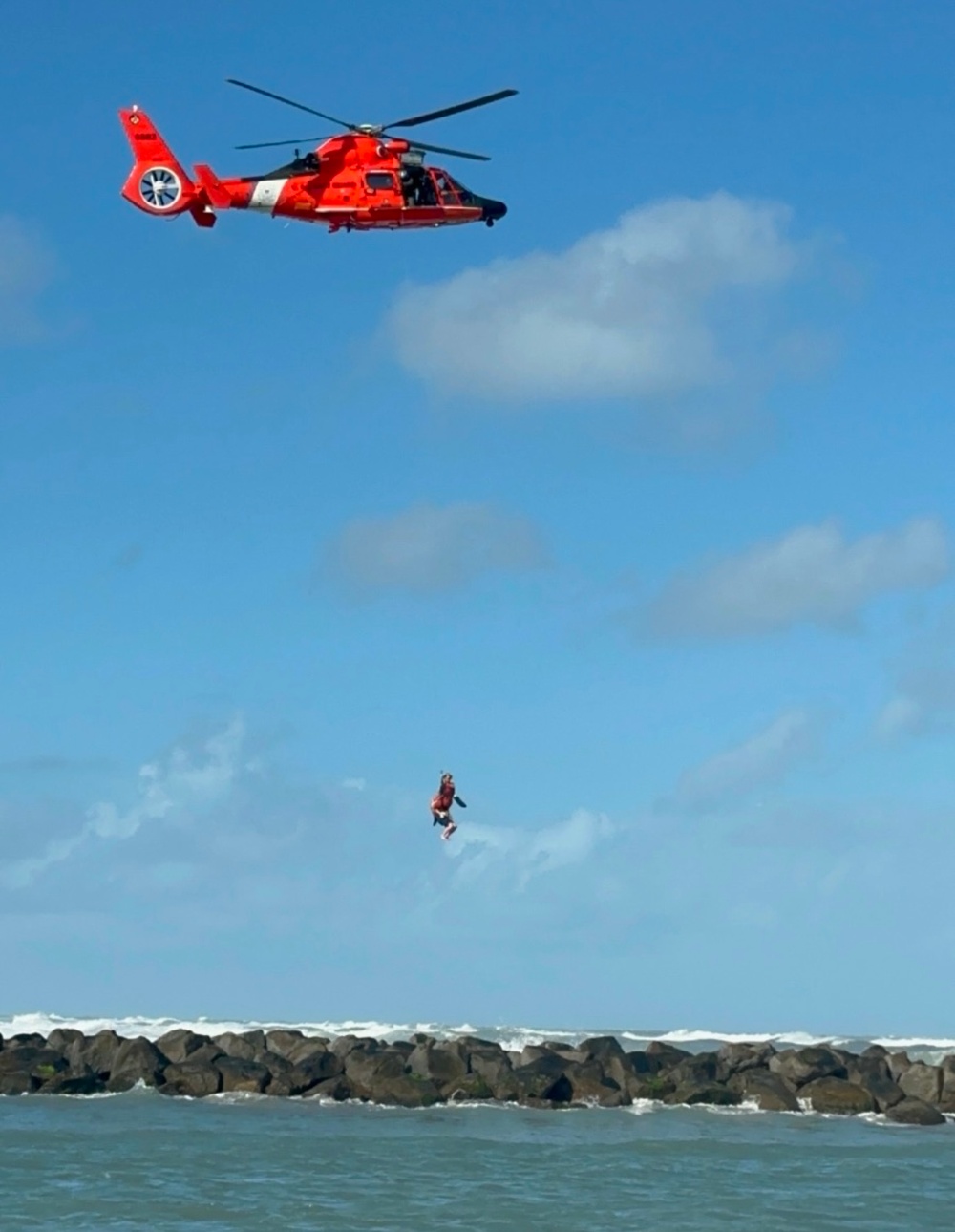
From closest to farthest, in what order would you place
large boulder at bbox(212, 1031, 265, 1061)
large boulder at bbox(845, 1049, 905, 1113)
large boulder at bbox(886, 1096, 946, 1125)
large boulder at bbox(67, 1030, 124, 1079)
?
large boulder at bbox(886, 1096, 946, 1125), large boulder at bbox(845, 1049, 905, 1113), large boulder at bbox(67, 1030, 124, 1079), large boulder at bbox(212, 1031, 265, 1061)

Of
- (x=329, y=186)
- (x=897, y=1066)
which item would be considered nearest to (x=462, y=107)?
(x=329, y=186)

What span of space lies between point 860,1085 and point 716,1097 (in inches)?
136

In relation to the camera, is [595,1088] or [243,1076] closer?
[595,1088]

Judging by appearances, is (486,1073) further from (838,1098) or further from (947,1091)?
(947,1091)

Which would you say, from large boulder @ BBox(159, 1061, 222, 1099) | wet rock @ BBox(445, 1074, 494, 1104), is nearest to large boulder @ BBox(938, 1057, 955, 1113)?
wet rock @ BBox(445, 1074, 494, 1104)

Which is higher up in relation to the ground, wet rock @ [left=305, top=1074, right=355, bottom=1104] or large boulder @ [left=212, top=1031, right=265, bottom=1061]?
large boulder @ [left=212, top=1031, right=265, bottom=1061]

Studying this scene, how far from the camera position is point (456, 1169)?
31344 mm

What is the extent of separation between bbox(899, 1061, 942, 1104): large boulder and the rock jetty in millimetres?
32

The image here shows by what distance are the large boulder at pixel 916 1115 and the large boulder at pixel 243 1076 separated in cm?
1495

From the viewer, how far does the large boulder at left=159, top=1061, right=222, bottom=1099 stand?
4159 cm

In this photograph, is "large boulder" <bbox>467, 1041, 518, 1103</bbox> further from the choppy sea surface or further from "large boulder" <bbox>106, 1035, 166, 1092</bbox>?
"large boulder" <bbox>106, 1035, 166, 1092</bbox>

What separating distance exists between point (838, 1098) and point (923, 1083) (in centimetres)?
249

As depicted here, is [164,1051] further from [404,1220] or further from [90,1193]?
[404,1220]

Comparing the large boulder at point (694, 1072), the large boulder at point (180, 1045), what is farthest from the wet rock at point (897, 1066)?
the large boulder at point (180, 1045)
